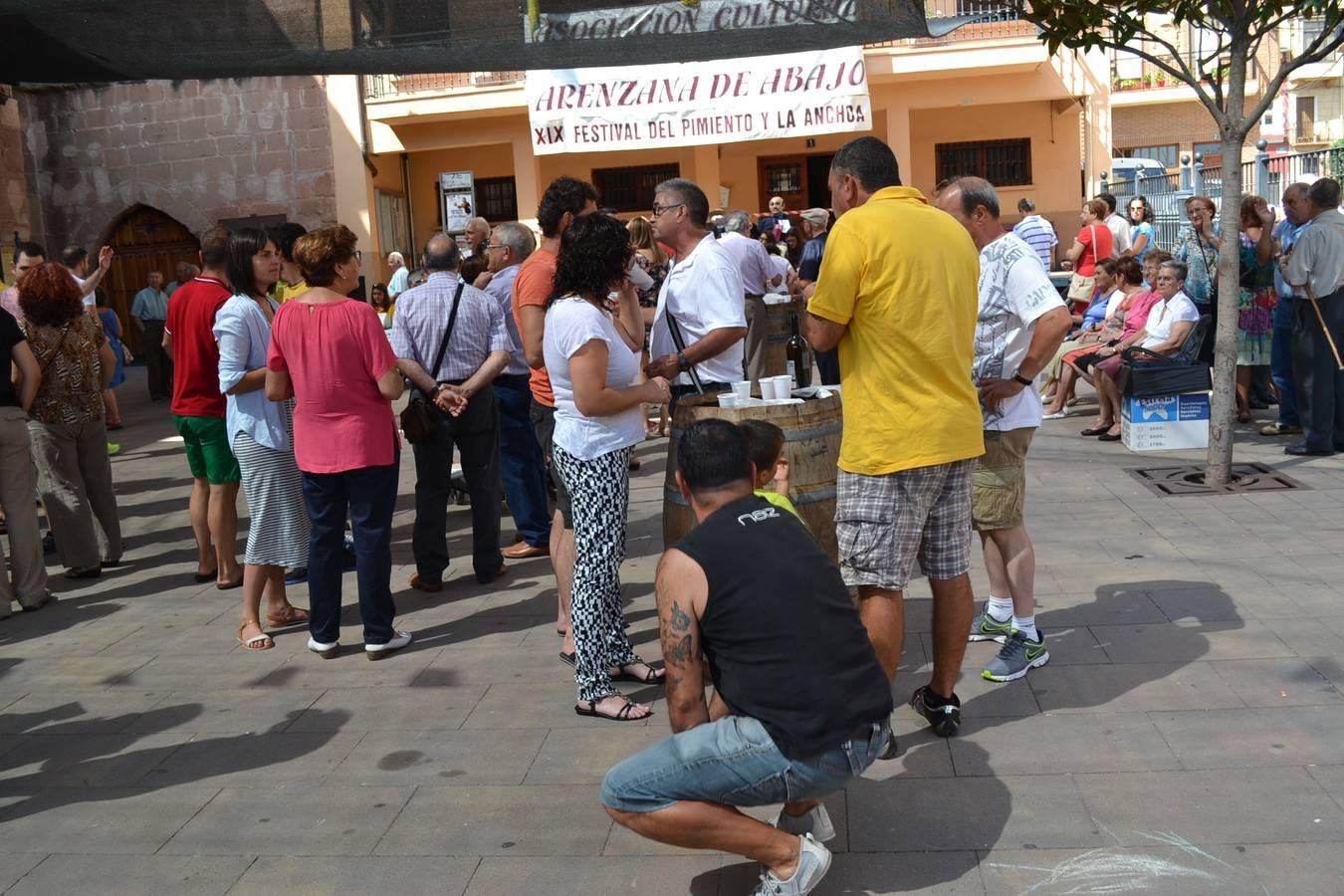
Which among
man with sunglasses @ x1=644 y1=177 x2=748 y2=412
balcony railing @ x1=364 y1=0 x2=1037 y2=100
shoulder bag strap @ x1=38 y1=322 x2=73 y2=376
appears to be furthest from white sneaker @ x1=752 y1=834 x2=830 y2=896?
balcony railing @ x1=364 y1=0 x2=1037 y2=100

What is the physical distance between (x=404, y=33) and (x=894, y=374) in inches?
119

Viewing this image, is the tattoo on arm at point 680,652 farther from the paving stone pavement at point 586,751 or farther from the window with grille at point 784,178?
the window with grille at point 784,178

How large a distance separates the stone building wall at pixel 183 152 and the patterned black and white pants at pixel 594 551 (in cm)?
1990

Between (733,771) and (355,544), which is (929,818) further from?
(355,544)

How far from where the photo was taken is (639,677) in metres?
5.18

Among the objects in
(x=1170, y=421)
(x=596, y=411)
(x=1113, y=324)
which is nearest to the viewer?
(x=596, y=411)

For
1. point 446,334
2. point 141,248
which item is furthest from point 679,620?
point 141,248

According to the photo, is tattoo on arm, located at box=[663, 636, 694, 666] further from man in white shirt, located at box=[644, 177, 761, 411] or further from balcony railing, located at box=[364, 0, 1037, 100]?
balcony railing, located at box=[364, 0, 1037, 100]

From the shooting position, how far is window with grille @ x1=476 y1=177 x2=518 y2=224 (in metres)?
26.5

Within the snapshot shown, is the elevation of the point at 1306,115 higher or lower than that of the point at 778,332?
higher

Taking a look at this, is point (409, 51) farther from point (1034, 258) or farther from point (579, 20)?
point (1034, 258)

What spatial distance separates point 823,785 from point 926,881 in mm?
484

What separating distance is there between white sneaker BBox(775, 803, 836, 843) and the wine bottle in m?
5.54

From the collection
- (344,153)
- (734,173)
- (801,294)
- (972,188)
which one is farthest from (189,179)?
(972,188)
